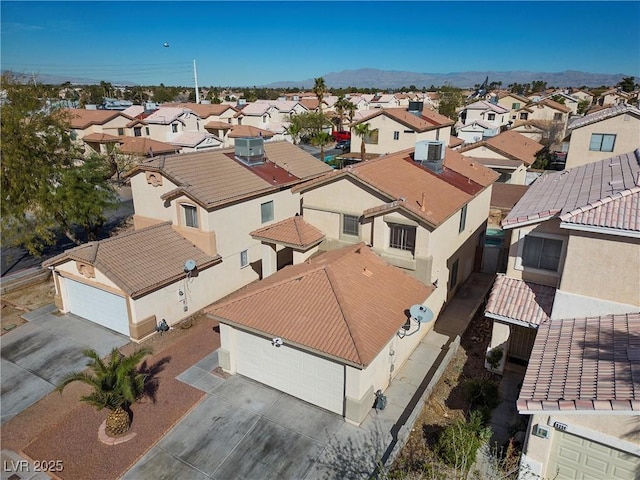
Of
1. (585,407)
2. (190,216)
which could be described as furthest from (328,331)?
(190,216)

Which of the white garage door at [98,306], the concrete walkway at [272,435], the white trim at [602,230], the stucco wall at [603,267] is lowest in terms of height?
the concrete walkway at [272,435]

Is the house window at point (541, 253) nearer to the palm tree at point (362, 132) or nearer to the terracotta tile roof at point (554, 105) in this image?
the palm tree at point (362, 132)

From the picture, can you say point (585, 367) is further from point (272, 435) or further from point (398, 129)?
point (398, 129)

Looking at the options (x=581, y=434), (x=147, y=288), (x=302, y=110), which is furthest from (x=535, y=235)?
(x=302, y=110)

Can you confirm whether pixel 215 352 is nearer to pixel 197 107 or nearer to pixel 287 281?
pixel 287 281

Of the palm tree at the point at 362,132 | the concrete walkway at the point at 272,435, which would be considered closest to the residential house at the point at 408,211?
the concrete walkway at the point at 272,435

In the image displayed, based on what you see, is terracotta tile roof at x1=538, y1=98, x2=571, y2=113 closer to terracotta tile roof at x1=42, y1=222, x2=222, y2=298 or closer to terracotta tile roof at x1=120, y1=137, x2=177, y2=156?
terracotta tile roof at x1=120, y1=137, x2=177, y2=156
